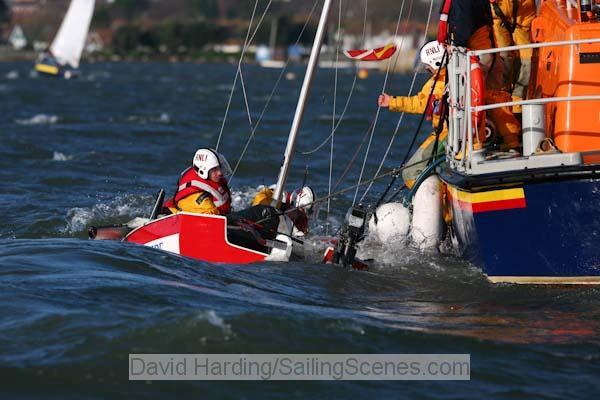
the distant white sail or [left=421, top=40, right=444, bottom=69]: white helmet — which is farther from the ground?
the distant white sail

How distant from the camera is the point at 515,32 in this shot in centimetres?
1169

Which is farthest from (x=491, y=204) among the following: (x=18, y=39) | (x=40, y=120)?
(x=18, y=39)

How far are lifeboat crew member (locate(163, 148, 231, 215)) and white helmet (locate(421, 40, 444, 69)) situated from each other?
7.25 ft

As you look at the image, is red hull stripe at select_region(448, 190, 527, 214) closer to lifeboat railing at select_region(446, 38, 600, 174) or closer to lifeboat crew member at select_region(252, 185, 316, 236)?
lifeboat railing at select_region(446, 38, 600, 174)

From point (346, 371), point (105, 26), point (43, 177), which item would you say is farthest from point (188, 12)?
point (346, 371)

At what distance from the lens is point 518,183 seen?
9.66 metres

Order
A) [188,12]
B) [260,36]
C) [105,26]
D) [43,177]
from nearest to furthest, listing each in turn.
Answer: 1. [43,177]
2. [260,36]
3. [105,26]
4. [188,12]

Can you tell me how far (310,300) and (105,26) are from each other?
169997 millimetres

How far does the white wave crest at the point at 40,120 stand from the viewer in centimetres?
3103

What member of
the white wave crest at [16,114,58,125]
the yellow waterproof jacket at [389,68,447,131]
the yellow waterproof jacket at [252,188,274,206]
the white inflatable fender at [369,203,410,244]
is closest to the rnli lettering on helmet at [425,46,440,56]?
the yellow waterproof jacket at [389,68,447,131]

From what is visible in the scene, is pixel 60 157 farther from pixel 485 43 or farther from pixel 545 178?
pixel 545 178

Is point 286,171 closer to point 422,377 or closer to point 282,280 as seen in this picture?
point 282,280

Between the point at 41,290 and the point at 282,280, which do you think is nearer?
the point at 41,290

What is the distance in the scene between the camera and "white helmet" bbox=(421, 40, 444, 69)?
477 inches
